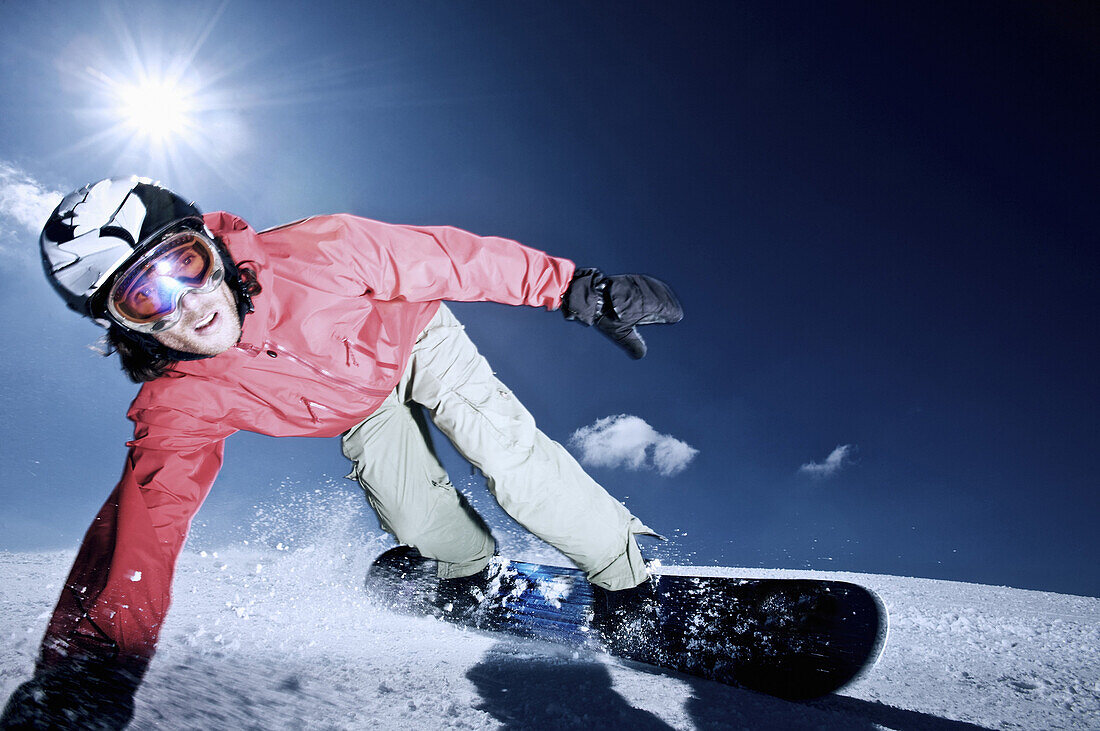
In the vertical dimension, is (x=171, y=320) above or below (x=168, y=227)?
below

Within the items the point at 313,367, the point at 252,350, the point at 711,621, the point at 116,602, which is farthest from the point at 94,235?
the point at 711,621

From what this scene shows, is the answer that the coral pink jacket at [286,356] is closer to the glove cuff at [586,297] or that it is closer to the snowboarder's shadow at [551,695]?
the glove cuff at [586,297]

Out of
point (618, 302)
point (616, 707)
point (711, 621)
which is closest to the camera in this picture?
point (616, 707)

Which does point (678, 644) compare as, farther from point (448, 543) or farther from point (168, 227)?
point (168, 227)

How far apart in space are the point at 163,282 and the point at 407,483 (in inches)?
62.7

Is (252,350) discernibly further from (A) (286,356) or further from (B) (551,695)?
(B) (551,695)

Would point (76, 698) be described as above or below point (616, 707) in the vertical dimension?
below

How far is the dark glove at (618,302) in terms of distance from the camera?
2248 mm

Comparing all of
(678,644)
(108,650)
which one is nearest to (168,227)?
(108,650)

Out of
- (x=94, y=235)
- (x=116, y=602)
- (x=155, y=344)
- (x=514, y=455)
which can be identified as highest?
(x=94, y=235)

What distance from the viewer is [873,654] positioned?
2.20 metres

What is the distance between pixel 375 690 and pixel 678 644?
1.60m

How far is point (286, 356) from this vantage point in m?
2.06

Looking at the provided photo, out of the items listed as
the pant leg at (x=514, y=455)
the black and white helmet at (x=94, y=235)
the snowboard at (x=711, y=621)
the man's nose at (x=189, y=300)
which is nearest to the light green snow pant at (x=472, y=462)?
the pant leg at (x=514, y=455)
